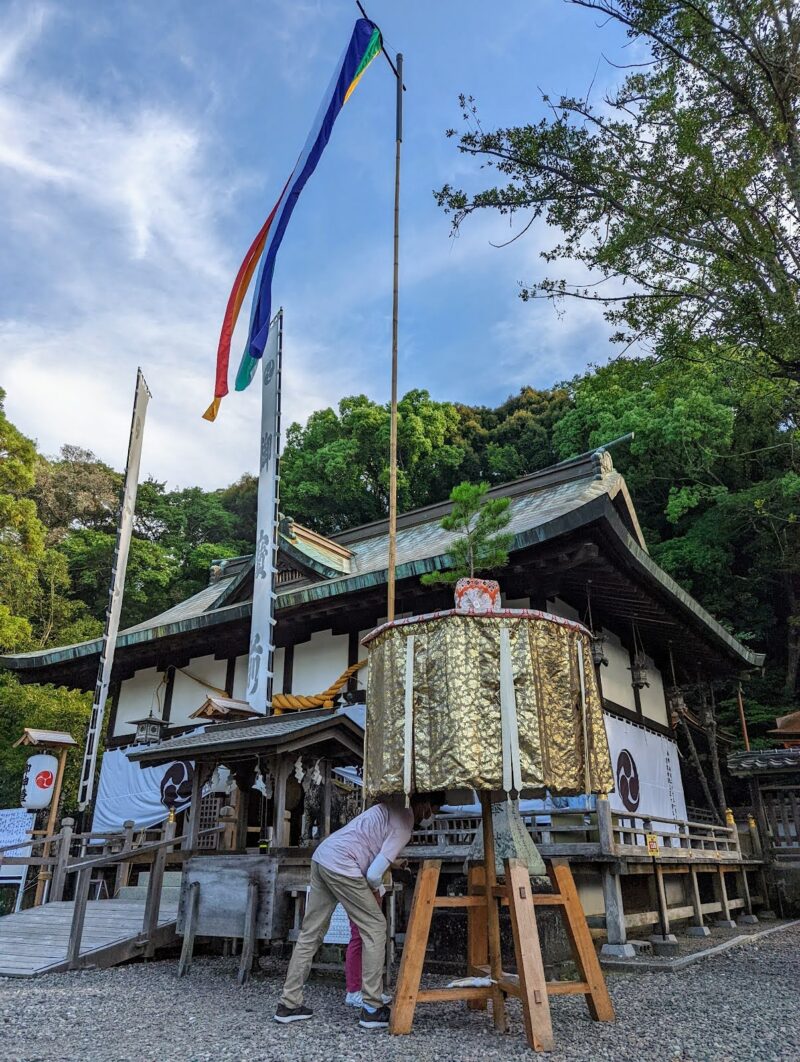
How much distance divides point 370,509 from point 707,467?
12.4m

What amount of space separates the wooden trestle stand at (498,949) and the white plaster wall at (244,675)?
7814 mm

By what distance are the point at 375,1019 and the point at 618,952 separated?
11.6 feet

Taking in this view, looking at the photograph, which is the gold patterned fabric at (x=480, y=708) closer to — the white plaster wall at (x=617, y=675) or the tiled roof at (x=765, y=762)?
the white plaster wall at (x=617, y=675)

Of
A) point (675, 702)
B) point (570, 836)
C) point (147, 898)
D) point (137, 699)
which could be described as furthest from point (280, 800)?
point (675, 702)

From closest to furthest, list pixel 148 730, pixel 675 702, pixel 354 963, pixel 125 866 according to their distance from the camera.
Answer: pixel 354 963, pixel 125 866, pixel 148 730, pixel 675 702

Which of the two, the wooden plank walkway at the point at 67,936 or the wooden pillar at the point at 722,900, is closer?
the wooden plank walkway at the point at 67,936

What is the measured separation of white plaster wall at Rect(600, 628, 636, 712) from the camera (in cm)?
1071

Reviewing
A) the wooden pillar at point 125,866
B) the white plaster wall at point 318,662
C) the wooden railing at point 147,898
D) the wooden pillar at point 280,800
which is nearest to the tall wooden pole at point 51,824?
the wooden pillar at point 125,866

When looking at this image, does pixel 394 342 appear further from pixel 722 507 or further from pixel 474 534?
pixel 722 507

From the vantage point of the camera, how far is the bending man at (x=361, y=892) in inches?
164

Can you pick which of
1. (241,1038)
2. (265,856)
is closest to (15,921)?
(265,856)

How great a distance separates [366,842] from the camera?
4.33 metres

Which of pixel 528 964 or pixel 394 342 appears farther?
pixel 394 342

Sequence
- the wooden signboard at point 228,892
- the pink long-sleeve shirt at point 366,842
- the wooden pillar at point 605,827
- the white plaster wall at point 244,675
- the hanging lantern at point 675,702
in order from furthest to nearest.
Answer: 1. the hanging lantern at point 675,702
2. the white plaster wall at point 244,675
3. the wooden pillar at point 605,827
4. the wooden signboard at point 228,892
5. the pink long-sleeve shirt at point 366,842
